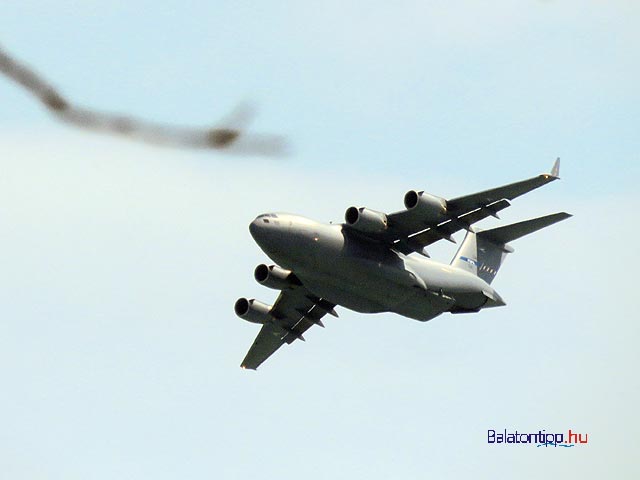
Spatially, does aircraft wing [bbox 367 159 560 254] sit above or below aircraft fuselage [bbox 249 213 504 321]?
above

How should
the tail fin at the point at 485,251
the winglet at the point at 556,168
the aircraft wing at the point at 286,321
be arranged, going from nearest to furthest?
1. the winglet at the point at 556,168
2. the tail fin at the point at 485,251
3. the aircraft wing at the point at 286,321

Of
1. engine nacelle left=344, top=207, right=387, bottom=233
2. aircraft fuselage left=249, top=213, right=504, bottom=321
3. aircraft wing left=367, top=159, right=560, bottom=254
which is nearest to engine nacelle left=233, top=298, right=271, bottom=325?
aircraft fuselage left=249, top=213, right=504, bottom=321

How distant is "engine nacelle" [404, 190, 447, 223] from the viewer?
89.7 ft

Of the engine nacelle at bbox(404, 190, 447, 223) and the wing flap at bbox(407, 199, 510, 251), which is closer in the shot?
the engine nacelle at bbox(404, 190, 447, 223)

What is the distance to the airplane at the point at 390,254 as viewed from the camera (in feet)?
88.8

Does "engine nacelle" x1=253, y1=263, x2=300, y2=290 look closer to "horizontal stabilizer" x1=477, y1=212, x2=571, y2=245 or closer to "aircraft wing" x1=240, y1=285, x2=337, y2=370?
"aircraft wing" x1=240, y1=285, x2=337, y2=370

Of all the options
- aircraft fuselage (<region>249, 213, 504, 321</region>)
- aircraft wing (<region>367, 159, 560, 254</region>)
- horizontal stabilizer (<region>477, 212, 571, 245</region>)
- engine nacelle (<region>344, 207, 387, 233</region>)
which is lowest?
aircraft fuselage (<region>249, 213, 504, 321</region>)

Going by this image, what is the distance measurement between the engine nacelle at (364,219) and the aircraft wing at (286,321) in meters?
4.84

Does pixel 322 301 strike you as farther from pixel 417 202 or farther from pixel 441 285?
pixel 417 202

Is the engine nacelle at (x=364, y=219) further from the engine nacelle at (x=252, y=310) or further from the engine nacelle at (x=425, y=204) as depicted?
the engine nacelle at (x=252, y=310)

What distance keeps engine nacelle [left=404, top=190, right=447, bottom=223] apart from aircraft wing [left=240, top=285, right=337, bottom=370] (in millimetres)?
5859

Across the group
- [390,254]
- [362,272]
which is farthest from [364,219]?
[390,254]

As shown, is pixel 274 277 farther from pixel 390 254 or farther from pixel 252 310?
pixel 390 254

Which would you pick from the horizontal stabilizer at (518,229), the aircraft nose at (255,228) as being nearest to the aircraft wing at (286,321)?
the aircraft nose at (255,228)
